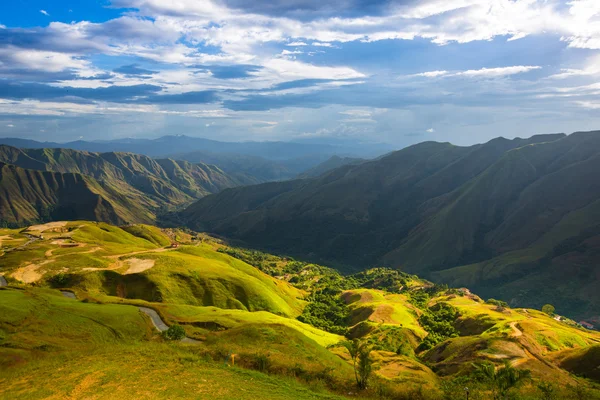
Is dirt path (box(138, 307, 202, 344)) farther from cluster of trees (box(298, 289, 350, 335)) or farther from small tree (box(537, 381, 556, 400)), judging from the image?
cluster of trees (box(298, 289, 350, 335))

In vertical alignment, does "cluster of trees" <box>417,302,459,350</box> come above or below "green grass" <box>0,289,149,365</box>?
below

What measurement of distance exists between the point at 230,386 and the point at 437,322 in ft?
320

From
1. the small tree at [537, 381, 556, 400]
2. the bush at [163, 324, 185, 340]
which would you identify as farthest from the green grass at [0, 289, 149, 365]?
the small tree at [537, 381, 556, 400]

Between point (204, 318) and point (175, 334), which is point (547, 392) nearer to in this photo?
point (175, 334)

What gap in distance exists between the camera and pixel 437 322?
118375 millimetres

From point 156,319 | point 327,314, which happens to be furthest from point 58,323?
point 327,314

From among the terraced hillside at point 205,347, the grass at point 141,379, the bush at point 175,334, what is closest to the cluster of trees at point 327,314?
the terraced hillside at point 205,347

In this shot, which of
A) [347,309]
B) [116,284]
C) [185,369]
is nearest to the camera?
[185,369]

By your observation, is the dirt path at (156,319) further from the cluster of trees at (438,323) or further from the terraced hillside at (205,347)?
the cluster of trees at (438,323)

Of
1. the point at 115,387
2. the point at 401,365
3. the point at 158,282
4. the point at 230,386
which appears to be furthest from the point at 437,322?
the point at 115,387

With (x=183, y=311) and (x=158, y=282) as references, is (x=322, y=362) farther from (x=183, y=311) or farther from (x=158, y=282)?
(x=158, y=282)

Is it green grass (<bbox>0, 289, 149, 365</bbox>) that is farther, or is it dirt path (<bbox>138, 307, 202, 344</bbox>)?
dirt path (<bbox>138, 307, 202, 344</bbox>)

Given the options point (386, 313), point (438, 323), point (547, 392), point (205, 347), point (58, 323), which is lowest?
point (438, 323)

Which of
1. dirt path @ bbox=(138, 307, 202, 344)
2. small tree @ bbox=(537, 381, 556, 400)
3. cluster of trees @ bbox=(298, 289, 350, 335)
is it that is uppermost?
small tree @ bbox=(537, 381, 556, 400)
